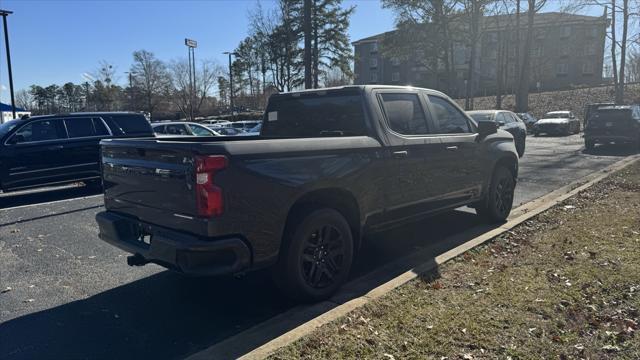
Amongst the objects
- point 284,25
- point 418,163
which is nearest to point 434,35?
point 284,25

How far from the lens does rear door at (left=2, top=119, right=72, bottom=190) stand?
9.87 metres

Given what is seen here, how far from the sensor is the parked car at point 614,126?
61.3 ft

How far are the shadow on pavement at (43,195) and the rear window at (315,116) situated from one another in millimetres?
Result: 6894

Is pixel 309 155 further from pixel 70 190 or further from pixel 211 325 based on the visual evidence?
pixel 70 190

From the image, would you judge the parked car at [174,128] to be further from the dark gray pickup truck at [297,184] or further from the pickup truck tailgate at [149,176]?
the pickup truck tailgate at [149,176]

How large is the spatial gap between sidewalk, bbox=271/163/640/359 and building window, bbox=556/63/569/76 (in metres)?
70.9

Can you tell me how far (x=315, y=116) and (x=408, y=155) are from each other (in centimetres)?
109

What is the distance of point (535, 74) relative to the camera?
211ft

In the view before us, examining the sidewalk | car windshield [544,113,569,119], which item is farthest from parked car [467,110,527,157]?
car windshield [544,113,569,119]

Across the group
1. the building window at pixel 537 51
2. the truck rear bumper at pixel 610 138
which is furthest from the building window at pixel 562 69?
the truck rear bumper at pixel 610 138

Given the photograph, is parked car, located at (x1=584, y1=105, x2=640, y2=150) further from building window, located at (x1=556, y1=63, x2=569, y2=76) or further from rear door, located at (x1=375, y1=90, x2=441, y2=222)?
building window, located at (x1=556, y1=63, x2=569, y2=76)

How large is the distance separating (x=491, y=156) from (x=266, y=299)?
3.85 m

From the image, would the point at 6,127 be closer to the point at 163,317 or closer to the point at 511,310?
the point at 163,317

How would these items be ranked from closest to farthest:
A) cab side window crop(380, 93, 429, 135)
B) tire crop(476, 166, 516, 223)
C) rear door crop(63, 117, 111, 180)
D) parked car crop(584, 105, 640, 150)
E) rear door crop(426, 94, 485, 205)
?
cab side window crop(380, 93, 429, 135) → rear door crop(426, 94, 485, 205) → tire crop(476, 166, 516, 223) → rear door crop(63, 117, 111, 180) → parked car crop(584, 105, 640, 150)
